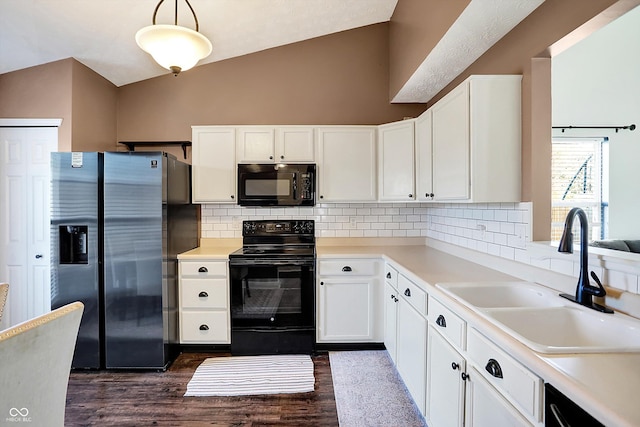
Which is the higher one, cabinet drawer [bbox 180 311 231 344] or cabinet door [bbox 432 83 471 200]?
cabinet door [bbox 432 83 471 200]

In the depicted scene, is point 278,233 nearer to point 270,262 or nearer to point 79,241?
point 270,262

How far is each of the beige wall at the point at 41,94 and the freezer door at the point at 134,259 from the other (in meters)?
0.68

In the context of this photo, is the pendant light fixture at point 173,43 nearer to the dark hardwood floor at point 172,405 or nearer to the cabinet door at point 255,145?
the cabinet door at point 255,145

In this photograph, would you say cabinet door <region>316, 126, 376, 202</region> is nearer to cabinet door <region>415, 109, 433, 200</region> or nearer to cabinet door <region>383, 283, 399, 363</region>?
cabinet door <region>415, 109, 433, 200</region>

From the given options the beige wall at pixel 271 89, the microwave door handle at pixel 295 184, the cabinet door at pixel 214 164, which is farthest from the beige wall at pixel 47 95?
the microwave door handle at pixel 295 184

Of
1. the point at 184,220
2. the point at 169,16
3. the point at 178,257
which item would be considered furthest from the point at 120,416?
the point at 169,16

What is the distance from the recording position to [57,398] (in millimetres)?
1075

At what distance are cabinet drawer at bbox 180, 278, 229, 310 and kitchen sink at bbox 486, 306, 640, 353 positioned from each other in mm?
2187

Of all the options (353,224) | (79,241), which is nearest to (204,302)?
(79,241)

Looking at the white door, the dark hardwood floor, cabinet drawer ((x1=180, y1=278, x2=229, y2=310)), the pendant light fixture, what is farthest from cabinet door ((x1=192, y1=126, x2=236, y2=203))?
the dark hardwood floor

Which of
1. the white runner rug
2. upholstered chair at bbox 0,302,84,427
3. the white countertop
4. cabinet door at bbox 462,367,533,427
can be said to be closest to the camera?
the white countertop

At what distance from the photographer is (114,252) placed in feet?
8.01

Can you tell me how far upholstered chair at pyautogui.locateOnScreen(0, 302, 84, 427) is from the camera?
888 millimetres

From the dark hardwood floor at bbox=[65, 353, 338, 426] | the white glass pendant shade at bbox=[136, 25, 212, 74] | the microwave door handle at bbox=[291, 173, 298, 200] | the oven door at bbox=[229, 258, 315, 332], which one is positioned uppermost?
the white glass pendant shade at bbox=[136, 25, 212, 74]
